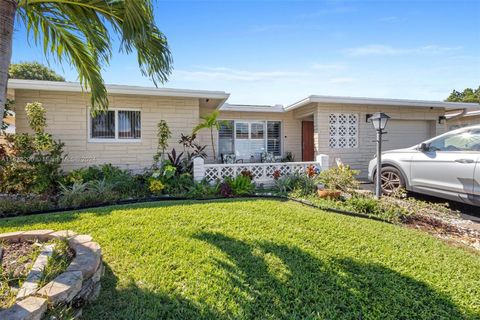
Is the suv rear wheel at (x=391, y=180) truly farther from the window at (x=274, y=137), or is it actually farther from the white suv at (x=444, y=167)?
the window at (x=274, y=137)

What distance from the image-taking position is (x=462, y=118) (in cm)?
1305

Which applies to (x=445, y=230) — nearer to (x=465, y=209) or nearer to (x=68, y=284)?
(x=465, y=209)

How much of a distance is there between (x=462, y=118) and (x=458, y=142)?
10369 millimetres

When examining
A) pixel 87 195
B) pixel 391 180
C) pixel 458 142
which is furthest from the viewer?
pixel 391 180

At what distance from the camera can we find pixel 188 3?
5.77 meters

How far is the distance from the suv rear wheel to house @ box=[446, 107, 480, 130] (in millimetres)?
7822

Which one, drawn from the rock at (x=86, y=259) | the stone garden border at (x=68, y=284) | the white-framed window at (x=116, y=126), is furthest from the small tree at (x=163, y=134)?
the rock at (x=86, y=259)

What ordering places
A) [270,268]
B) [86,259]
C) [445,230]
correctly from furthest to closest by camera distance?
[445,230] < [270,268] < [86,259]

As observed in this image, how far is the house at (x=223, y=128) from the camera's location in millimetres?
7684

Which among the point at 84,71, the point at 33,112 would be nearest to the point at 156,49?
the point at 84,71

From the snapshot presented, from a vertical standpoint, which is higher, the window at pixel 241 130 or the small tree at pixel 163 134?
the window at pixel 241 130

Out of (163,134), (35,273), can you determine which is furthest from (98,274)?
(163,134)

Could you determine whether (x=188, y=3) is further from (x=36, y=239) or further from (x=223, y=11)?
(x=36, y=239)

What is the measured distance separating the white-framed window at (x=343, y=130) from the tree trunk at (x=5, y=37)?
9530mm
